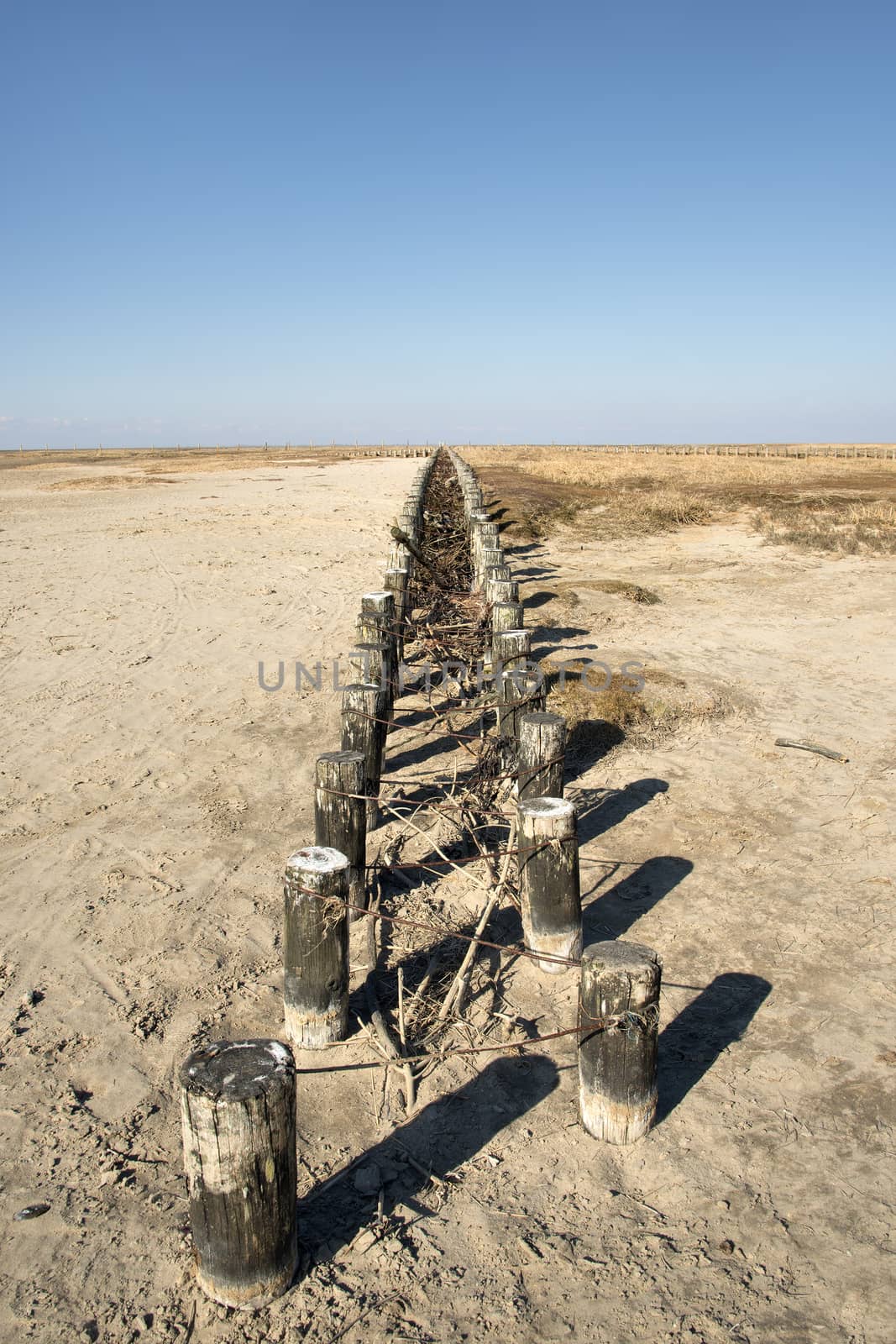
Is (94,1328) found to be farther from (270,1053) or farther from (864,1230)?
(864,1230)

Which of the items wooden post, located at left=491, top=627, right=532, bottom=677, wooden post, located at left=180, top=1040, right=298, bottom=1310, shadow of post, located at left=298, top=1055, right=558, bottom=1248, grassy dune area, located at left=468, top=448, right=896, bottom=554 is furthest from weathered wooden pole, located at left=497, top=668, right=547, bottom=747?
grassy dune area, located at left=468, top=448, right=896, bottom=554

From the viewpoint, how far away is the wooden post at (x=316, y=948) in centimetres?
373

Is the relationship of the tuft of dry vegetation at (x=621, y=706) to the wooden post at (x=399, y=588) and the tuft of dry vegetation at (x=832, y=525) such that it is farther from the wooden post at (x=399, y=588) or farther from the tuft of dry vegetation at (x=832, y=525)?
the tuft of dry vegetation at (x=832, y=525)

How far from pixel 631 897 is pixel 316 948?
2.14m

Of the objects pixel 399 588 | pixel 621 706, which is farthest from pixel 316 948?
pixel 399 588

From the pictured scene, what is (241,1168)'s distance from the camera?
102 inches

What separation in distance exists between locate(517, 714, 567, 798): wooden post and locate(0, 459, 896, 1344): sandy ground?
619 millimetres

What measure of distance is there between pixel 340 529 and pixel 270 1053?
55.8ft

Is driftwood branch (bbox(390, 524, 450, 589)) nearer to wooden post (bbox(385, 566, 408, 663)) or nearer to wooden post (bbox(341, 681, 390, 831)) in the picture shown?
wooden post (bbox(385, 566, 408, 663))

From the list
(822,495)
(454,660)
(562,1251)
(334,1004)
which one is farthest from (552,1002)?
(822,495)

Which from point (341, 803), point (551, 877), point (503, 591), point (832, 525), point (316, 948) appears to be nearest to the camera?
point (316, 948)

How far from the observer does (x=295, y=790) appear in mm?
6590

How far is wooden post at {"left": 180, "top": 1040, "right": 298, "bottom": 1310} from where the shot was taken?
2.57 meters

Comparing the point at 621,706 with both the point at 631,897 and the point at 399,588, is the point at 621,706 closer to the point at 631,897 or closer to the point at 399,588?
the point at 631,897
